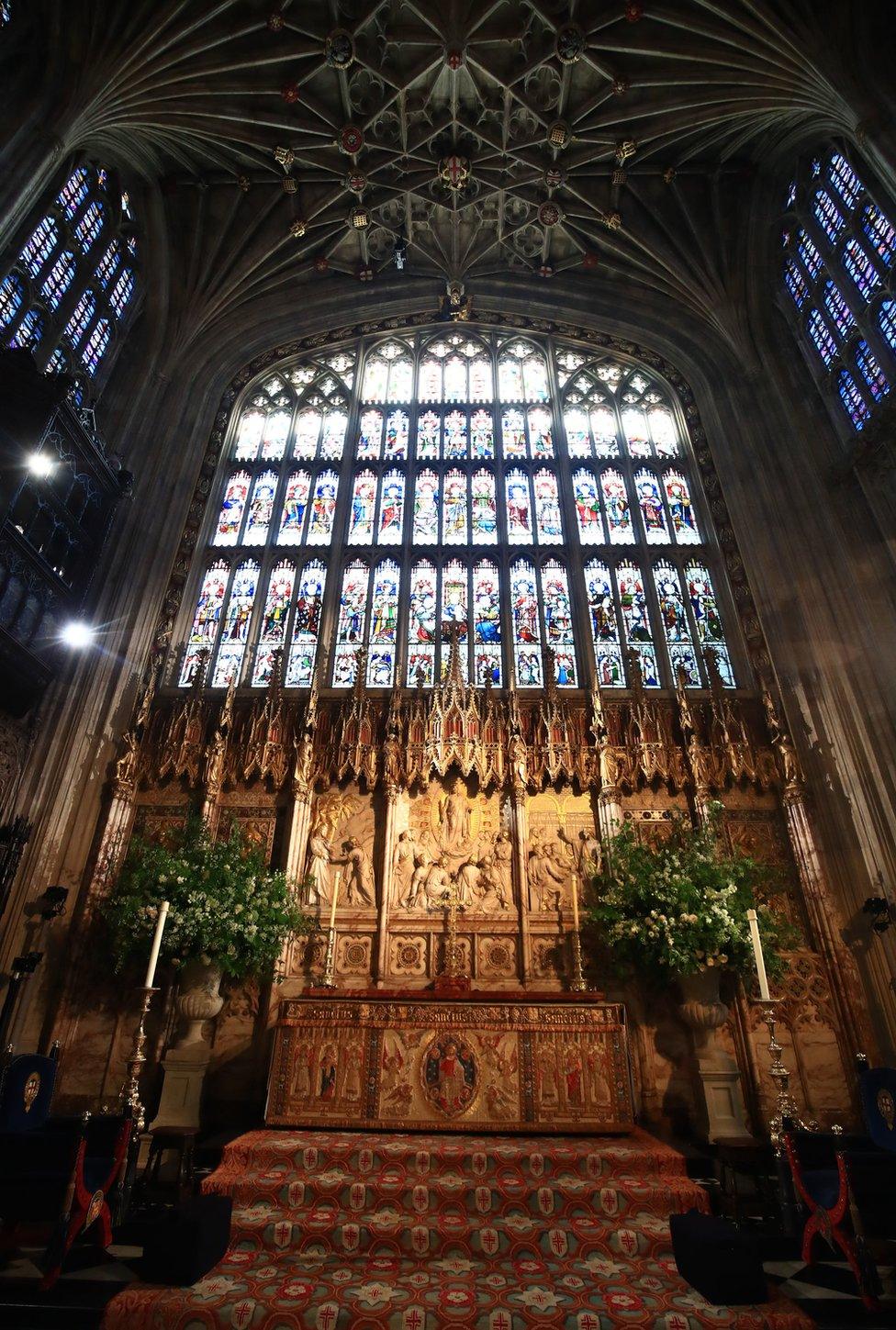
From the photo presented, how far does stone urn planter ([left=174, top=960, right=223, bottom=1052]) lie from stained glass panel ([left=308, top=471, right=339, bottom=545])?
8.58 m

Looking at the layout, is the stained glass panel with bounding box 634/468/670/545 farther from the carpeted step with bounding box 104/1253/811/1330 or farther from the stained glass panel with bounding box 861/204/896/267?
the carpeted step with bounding box 104/1253/811/1330

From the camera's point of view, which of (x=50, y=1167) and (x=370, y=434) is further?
(x=370, y=434)

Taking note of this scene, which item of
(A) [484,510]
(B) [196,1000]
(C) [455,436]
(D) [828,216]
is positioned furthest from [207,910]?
(D) [828,216]

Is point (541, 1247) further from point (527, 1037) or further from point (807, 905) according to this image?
point (807, 905)

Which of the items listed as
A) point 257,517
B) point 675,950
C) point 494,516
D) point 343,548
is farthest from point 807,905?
point 257,517

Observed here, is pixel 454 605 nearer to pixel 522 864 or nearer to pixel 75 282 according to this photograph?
pixel 522 864

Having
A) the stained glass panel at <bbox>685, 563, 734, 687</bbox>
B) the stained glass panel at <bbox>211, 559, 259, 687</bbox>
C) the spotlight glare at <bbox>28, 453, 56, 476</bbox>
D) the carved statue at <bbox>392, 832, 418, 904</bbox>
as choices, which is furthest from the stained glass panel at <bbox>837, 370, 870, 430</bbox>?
the spotlight glare at <bbox>28, 453, 56, 476</bbox>

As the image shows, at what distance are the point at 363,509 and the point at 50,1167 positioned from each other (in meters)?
12.3

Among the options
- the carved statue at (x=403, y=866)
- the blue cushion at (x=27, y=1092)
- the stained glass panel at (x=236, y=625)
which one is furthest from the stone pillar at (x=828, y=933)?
the stained glass panel at (x=236, y=625)

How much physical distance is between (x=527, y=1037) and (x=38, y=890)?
22.6 ft

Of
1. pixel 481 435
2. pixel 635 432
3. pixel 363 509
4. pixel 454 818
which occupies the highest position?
pixel 635 432

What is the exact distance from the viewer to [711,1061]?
8172 mm

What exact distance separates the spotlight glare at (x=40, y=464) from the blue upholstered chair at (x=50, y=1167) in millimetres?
7377

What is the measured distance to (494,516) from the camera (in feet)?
48.5
